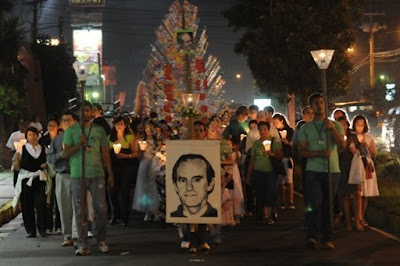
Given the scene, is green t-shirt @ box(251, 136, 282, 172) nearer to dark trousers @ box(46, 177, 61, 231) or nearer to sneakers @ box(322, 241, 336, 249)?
sneakers @ box(322, 241, 336, 249)

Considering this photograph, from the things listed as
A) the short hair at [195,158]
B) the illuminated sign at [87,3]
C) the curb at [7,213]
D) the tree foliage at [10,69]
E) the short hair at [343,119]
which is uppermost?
the illuminated sign at [87,3]

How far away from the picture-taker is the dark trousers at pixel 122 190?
39.7ft

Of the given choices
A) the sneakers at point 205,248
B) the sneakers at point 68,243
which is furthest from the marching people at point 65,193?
the sneakers at point 205,248

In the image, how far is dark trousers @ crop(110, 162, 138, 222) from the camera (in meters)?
12.1

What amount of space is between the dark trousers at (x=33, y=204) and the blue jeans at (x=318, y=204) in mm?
4366

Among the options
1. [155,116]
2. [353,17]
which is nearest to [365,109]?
[353,17]

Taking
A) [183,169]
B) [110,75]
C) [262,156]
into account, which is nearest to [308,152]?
[183,169]

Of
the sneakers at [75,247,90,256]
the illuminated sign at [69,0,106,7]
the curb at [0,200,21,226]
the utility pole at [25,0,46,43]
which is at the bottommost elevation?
the sneakers at [75,247,90,256]

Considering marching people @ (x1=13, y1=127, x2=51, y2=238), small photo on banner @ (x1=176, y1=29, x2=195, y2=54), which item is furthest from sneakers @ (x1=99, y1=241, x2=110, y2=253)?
small photo on banner @ (x1=176, y1=29, x2=195, y2=54)

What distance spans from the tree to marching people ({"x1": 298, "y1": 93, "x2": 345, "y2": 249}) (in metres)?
9.62

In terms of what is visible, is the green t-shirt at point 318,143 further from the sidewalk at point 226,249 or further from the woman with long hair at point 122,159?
the woman with long hair at point 122,159

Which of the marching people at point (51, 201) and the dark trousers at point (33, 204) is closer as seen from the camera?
the dark trousers at point (33, 204)

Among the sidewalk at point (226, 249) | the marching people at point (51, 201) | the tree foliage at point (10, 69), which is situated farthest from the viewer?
the tree foliage at point (10, 69)

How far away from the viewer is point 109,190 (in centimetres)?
1263
